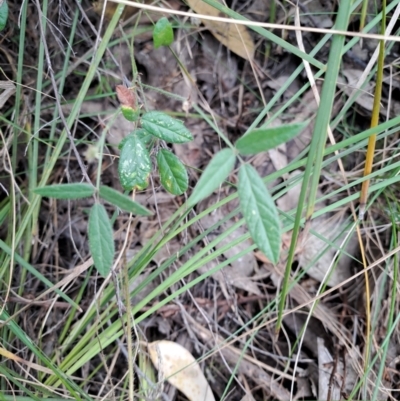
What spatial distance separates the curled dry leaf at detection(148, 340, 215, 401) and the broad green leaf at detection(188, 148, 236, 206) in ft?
2.03

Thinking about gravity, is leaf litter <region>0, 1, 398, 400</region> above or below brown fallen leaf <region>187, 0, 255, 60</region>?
below

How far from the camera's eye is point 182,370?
0.98 metres

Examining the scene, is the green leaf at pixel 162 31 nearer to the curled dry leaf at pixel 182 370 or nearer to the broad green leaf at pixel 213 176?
the broad green leaf at pixel 213 176

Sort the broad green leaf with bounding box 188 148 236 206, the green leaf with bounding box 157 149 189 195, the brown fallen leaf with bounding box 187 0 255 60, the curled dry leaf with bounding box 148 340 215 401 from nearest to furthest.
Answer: the broad green leaf with bounding box 188 148 236 206 → the green leaf with bounding box 157 149 189 195 → the curled dry leaf with bounding box 148 340 215 401 → the brown fallen leaf with bounding box 187 0 255 60

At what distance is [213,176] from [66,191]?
218mm

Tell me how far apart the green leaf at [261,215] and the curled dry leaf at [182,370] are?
22.9 inches

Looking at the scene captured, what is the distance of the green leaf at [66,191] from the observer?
558mm

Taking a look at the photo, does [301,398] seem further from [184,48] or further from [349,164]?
[184,48]

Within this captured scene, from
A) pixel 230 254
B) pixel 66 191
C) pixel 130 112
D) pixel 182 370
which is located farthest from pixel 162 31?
pixel 182 370

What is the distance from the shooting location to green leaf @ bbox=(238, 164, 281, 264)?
0.50m

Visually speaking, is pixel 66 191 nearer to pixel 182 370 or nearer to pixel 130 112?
pixel 130 112

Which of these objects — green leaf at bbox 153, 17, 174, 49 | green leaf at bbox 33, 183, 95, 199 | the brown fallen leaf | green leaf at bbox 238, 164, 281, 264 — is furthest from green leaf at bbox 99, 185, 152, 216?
the brown fallen leaf

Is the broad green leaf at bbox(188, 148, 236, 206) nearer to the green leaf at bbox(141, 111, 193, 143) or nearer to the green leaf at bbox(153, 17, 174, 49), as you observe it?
the green leaf at bbox(141, 111, 193, 143)

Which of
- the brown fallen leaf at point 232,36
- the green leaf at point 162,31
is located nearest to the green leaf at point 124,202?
the green leaf at point 162,31
